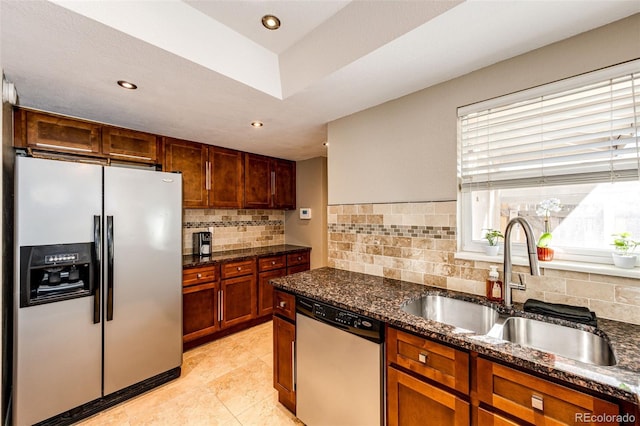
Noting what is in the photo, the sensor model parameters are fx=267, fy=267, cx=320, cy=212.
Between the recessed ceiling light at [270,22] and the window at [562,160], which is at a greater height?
the recessed ceiling light at [270,22]

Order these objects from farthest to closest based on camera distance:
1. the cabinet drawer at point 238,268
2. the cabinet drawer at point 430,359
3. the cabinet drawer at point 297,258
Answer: the cabinet drawer at point 297,258 → the cabinet drawer at point 238,268 → the cabinet drawer at point 430,359

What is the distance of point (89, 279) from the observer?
186cm

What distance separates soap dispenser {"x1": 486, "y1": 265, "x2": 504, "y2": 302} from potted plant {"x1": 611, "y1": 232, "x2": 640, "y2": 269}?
18.7 inches

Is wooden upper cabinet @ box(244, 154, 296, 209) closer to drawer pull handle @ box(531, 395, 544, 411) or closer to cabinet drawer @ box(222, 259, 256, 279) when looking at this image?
cabinet drawer @ box(222, 259, 256, 279)

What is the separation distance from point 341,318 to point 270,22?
169 cm

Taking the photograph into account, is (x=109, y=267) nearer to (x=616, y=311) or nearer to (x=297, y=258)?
(x=297, y=258)

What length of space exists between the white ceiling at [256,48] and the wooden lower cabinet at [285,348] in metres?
1.44

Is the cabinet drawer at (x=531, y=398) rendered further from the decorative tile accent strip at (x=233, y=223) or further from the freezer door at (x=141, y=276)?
the decorative tile accent strip at (x=233, y=223)

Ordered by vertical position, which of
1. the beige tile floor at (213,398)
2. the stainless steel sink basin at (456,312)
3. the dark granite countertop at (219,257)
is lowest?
the beige tile floor at (213,398)

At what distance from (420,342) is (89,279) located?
2162 mm

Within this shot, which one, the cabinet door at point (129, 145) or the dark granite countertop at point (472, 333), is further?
the cabinet door at point (129, 145)

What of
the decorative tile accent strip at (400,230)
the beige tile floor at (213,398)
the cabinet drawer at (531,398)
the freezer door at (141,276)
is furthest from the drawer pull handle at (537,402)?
the freezer door at (141,276)

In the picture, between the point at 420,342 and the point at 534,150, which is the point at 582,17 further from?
the point at 420,342

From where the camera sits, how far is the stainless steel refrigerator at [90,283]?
165 centimetres
